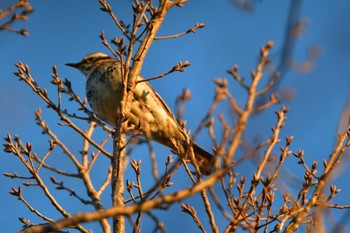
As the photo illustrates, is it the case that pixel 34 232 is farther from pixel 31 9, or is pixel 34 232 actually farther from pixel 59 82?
pixel 59 82

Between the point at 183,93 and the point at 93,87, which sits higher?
the point at 93,87

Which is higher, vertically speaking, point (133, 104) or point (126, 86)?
point (133, 104)

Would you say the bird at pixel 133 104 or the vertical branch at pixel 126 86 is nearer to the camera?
the vertical branch at pixel 126 86

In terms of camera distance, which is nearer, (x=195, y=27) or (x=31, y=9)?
(x=31, y=9)

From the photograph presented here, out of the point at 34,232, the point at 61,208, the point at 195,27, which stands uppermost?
the point at 195,27

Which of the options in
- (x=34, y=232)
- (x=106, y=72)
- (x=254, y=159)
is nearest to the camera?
(x=34, y=232)

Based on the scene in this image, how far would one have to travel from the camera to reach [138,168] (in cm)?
457

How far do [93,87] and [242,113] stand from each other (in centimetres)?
428

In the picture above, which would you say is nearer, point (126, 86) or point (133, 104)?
point (126, 86)

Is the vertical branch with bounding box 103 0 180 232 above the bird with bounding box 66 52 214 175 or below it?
below

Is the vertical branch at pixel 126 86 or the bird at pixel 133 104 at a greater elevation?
the bird at pixel 133 104

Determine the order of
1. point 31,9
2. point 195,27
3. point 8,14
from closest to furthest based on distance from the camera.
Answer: point 8,14 < point 31,9 < point 195,27

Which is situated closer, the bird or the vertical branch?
the vertical branch

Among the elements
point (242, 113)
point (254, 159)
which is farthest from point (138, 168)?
point (242, 113)
